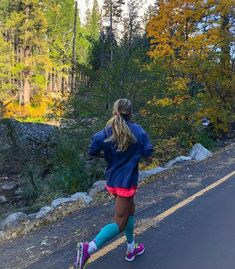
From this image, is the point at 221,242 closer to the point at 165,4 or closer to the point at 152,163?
the point at 152,163

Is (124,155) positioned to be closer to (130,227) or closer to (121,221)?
(121,221)

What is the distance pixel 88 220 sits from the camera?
5773mm

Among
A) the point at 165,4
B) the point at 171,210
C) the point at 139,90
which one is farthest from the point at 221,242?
the point at 165,4

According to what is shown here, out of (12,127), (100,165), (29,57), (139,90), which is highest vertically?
(29,57)

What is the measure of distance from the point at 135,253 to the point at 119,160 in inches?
49.6

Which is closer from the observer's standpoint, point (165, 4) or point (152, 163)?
point (152, 163)

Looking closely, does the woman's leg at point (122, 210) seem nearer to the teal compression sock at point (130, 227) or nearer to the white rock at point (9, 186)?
the teal compression sock at point (130, 227)

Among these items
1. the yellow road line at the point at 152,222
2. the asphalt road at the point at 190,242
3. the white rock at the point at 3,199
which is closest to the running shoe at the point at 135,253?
the asphalt road at the point at 190,242

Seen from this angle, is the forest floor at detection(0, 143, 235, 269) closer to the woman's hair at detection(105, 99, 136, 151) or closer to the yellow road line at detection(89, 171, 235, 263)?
the yellow road line at detection(89, 171, 235, 263)

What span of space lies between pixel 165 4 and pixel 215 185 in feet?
33.8

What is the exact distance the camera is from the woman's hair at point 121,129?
3674mm

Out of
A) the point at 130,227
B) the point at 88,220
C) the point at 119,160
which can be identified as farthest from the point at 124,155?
the point at 88,220

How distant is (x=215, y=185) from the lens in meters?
7.47

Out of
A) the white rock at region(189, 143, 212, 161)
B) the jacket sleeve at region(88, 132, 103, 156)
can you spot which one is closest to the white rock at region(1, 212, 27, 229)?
the jacket sleeve at region(88, 132, 103, 156)
